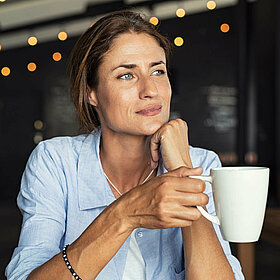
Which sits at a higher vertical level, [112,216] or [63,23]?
[63,23]

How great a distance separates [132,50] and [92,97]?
249 millimetres

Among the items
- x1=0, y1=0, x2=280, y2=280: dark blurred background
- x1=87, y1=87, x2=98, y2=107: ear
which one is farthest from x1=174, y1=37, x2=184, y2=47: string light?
x1=87, y1=87, x2=98, y2=107: ear

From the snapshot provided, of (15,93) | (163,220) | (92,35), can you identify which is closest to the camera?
(163,220)

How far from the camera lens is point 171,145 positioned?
55.6 inches

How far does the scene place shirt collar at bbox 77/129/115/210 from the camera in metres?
1.52

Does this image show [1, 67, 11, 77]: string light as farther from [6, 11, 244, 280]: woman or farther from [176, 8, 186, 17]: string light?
[6, 11, 244, 280]: woman

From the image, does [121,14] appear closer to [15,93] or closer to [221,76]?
[15,93]

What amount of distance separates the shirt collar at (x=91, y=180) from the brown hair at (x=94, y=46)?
0.60 feet

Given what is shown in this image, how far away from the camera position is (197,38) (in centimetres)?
432

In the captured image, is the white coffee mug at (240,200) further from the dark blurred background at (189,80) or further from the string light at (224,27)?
the string light at (224,27)

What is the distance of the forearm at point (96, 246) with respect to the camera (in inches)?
42.4

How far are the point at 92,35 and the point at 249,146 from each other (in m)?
2.99

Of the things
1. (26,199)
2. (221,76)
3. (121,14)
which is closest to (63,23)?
(221,76)

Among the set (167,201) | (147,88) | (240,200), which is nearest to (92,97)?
(147,88)
